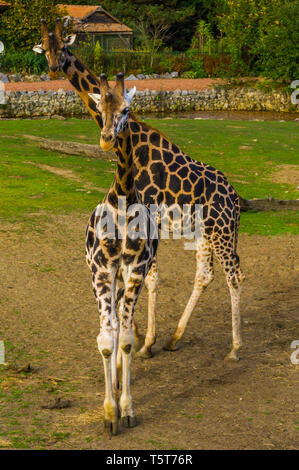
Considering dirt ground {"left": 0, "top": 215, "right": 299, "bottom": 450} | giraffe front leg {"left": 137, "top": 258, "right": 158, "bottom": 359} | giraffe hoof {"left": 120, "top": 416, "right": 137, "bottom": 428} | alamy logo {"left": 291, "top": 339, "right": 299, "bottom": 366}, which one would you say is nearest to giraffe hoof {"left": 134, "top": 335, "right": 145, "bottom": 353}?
giraffe front leg {"left": 137, "top": 258, "right": 158, "bottom": 359}

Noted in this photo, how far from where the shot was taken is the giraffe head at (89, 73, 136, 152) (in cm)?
537

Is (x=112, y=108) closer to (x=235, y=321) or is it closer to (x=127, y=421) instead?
(x=127, y=421)

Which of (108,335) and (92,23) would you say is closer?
(108,335)

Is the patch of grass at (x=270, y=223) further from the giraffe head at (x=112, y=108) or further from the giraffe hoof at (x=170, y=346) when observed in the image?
the giraffe head at (x=112, y=108)

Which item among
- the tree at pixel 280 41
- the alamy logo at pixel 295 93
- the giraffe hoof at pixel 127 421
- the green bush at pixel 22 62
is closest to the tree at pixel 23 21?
the green bush at pixel 22 62

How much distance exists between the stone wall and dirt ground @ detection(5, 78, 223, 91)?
3.98 feet

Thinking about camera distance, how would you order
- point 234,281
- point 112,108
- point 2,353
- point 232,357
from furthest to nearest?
point 234,281 → point 232,357 → point 2,353 → point 112,108

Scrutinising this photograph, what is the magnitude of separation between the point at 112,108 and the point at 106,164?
1352cm

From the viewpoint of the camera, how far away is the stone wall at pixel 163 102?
36469 mm

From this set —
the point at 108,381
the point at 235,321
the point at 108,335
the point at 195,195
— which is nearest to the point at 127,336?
the point at 108,335

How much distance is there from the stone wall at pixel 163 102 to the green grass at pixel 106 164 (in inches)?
404

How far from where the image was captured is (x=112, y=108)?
5.46m
